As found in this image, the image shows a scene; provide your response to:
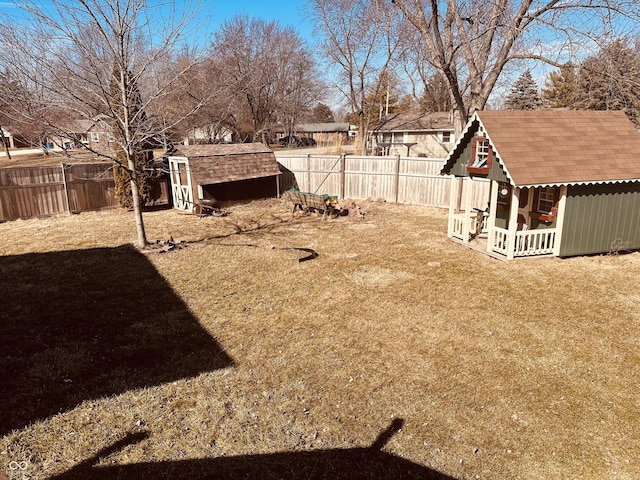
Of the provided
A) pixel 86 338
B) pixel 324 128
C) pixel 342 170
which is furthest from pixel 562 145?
pixel 324 128

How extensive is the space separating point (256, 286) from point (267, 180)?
37.9 feet

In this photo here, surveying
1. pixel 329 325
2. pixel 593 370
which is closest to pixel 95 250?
pixel 329 325

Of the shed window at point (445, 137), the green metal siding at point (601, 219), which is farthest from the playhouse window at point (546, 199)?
the shed window at point (445, 137)

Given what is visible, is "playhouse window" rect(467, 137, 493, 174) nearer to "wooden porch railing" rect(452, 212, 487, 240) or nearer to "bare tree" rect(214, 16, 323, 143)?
"wooden porch railing" rect(452, 212, 487, 240)

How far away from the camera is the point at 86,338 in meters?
6.45

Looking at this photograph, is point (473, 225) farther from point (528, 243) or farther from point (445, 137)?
point (445, 137)

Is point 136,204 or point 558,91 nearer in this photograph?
point 136,204

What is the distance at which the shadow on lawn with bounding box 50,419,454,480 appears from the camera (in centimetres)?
387

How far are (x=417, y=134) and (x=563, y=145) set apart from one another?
2918cm

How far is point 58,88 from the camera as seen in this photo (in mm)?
9359

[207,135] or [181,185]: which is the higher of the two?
[207,135]

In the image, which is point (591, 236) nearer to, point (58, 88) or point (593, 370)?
point (593, 370)

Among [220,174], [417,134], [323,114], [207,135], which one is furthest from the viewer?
[323,114]

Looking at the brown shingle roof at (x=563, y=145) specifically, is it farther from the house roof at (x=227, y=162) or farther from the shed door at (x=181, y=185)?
the shed door at (x=181, y=185)
